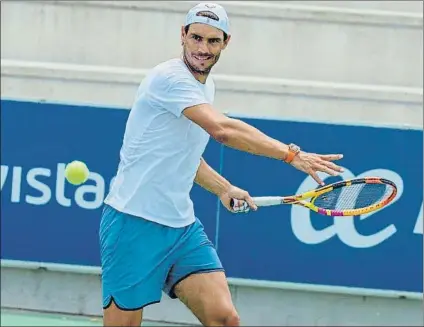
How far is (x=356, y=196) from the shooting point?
18.1 feet

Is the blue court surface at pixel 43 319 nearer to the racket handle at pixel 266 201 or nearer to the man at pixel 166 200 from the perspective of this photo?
the man at pixel 166 200

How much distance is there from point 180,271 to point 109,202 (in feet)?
1.33

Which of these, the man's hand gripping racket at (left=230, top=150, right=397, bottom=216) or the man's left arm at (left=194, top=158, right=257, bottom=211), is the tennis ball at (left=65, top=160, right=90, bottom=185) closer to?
the man's left arm at (left=194, top=158, right=257, bottom=211)

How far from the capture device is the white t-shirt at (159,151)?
491 cm

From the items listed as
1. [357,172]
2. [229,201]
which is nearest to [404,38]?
[357,172]

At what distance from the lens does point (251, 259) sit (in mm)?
8055

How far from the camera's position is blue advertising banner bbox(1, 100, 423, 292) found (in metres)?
7.92

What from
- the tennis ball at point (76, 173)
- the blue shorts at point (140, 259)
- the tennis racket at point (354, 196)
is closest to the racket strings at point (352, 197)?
the tennis racket at point (354, 196)

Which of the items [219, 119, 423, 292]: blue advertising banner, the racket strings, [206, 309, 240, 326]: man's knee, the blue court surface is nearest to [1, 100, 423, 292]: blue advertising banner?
[219, 119, 423, 292]: blue advertising banner

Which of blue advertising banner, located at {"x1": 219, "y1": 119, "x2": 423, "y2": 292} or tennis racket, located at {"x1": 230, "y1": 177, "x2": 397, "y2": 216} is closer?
tennis racket, located at {"x1": 230, "y1": 177, "x2": 397, "y2": 216}

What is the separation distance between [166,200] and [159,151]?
0.21 metres

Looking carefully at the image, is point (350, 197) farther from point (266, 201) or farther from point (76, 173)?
point (76, 173)

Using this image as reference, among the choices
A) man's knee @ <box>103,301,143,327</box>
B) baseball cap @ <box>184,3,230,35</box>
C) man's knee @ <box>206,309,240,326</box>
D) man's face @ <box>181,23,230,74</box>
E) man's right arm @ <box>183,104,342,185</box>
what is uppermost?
baseball cap @ <box>184,3,230,35</box>

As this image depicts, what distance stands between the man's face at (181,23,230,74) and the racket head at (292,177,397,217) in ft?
2.74
